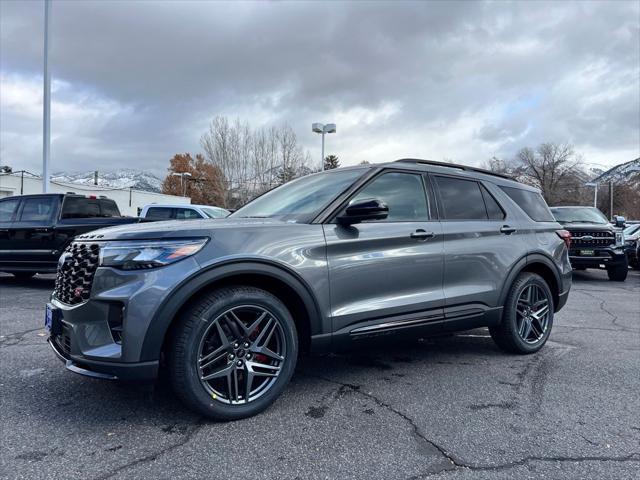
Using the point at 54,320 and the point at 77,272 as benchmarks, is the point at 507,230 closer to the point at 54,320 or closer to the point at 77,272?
the point at 77,272

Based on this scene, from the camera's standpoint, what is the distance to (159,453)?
2.58 metres

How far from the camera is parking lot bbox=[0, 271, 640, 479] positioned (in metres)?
2.48

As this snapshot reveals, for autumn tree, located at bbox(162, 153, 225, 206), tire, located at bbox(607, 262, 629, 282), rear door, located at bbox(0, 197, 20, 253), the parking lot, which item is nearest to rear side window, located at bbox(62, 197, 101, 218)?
rear door, located at bbox(0, 197, 20, 253)

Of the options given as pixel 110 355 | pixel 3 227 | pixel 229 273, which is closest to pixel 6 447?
pixel 110 355

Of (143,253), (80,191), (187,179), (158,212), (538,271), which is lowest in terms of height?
(538,271)

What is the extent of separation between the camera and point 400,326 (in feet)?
11.9

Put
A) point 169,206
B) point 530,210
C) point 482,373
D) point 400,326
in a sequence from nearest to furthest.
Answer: point 400,326 < point 482,373 < point 530,210 < point 169,206

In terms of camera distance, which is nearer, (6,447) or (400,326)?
(6,447)

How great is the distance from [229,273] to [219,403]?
2.60ft

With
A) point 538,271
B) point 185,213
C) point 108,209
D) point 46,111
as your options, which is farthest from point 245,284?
point 46,111

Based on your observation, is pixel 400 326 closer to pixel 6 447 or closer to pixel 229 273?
pixel 229 273

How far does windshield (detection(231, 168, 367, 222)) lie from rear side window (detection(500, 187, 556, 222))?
1.91 meters

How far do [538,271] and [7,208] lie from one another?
30.4 feet

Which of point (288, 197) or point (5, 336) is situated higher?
point (288, 197)
